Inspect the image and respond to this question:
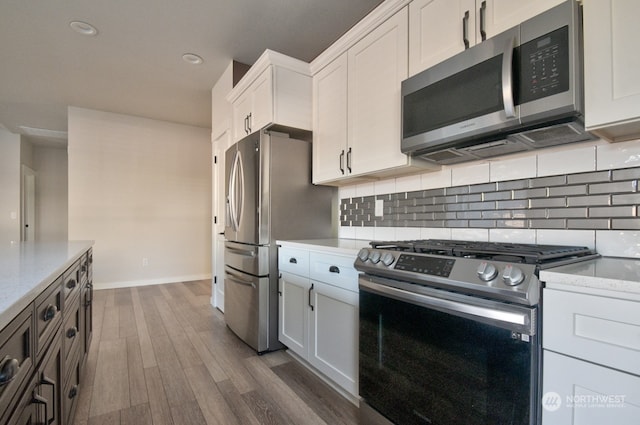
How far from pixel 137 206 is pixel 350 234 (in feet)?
13.0

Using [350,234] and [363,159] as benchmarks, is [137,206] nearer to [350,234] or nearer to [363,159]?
[350,234]

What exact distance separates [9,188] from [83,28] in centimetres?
453

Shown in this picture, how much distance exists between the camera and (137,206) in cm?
499

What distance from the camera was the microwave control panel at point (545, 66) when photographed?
111 centimetres

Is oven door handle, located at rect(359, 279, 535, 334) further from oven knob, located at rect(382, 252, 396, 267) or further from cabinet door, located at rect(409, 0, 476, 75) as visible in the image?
cabinet door, located at rect(409, 0, 476, 75)

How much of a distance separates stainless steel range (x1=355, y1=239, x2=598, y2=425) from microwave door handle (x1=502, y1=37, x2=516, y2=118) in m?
0.53

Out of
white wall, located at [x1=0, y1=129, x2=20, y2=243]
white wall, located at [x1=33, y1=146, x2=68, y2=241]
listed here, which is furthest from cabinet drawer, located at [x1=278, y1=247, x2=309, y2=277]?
white wall, located at [x1=33, y1=146, x2=68, y2=241]

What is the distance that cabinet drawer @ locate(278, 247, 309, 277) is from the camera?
82.0 inches

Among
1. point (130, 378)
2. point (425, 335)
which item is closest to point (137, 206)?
point (130, 378)

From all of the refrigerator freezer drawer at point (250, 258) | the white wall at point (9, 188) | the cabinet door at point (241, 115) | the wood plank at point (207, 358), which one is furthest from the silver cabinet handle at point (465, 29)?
the white wall at point (9, 188)

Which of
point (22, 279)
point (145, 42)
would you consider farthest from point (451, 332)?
point (145, 42)

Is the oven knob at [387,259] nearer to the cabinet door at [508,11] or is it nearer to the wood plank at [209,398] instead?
the cabinet door at [508,11]

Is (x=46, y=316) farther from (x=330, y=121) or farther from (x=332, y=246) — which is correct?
(x=330, y=121)

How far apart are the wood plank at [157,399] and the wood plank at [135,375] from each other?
0.03 m
